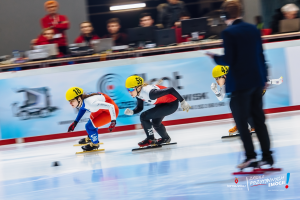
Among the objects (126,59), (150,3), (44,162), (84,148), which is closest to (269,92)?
(126,59)

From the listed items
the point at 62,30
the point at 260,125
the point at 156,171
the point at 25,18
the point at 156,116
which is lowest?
the point at 156,171

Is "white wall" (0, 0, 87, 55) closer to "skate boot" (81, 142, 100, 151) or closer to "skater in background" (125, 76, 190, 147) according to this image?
"skate boot" (81, 142, 100, 151)

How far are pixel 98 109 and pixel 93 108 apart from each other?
88 mm

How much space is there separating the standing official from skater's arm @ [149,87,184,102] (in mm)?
2062

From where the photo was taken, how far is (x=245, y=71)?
→ 3.38 meters

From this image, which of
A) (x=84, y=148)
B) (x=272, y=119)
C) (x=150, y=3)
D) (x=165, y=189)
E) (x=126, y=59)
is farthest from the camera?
(x=150, y=3)

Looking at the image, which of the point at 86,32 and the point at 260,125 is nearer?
the point at 260,125

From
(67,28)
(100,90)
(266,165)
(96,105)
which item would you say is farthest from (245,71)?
(67,28)

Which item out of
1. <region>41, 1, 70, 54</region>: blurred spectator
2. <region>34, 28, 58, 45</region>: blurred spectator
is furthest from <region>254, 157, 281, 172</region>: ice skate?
<region>34, 28, 58, 45</region>: blurred spectator

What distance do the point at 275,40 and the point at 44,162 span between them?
5.72 metres

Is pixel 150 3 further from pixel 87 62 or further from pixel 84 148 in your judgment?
pixel 84 148

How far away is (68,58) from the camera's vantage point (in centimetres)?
833

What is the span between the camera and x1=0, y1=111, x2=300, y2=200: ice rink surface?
3.19 m

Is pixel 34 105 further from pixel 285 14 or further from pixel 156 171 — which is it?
pixel 285 14
